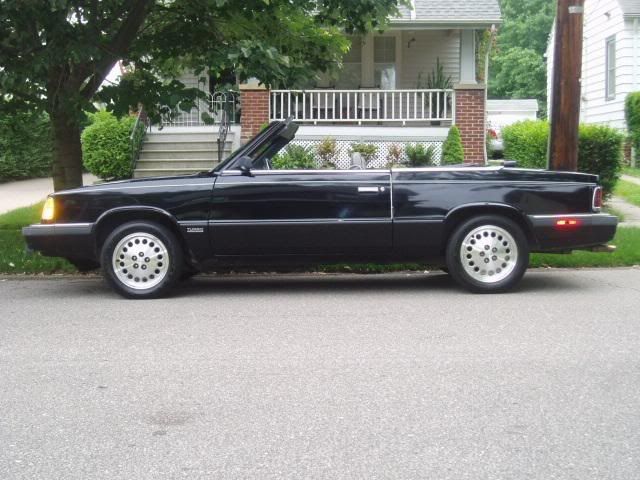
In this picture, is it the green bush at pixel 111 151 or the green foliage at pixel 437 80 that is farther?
the green foliage at pixel 437 80

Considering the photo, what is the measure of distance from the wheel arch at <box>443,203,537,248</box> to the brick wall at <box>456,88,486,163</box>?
9.60 m

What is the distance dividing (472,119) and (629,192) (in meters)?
3.55

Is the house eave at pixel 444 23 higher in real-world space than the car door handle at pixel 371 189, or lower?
higher

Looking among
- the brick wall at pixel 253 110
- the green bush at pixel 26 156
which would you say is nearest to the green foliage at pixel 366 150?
the brick wall at pixel 253 110

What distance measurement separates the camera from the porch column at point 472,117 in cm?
1738

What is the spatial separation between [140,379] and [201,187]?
2.99m

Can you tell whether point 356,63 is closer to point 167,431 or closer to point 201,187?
point 201,187

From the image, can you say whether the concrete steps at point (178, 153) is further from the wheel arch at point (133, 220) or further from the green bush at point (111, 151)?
the wheel arch at point (133, 220)

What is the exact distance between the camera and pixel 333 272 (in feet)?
31.4

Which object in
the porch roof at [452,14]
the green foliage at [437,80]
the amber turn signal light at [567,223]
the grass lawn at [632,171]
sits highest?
the porch roof at [452,14]

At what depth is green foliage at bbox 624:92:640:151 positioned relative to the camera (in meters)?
20.0

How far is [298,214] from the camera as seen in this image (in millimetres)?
7891

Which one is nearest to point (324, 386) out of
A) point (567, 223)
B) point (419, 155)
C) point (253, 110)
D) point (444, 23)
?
point (567, 223)

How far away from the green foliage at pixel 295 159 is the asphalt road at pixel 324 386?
7725mm
